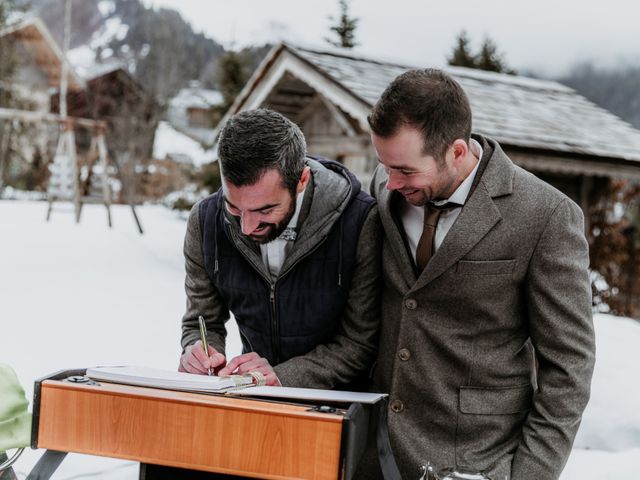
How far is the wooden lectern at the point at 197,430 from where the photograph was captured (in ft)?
5.08

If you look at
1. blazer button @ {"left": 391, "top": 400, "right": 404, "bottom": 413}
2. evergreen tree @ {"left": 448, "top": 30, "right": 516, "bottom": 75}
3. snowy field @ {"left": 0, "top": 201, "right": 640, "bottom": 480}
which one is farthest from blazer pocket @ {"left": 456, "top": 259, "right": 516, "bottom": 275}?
evergreen tree @ {"left": 448, "top": 30, "right": 516, "bottom": 75}

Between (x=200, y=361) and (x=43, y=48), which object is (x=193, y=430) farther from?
(x=43, y=48)

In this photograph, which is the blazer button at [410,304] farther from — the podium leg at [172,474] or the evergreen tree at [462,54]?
the evergreen tree at [462,54]

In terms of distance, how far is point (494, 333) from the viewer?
2.17 meters

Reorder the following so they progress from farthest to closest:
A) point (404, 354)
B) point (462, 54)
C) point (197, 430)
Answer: point (462, 54) < point (404, 354) < point (197, 430)

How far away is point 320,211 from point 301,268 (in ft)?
0.62

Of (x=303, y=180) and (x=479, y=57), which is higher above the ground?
(x=479, y=57)

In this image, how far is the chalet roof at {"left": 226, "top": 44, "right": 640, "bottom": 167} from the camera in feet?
22.6

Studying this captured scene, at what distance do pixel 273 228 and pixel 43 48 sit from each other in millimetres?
28558

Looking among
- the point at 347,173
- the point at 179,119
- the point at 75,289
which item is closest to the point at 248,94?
the point at 75,289

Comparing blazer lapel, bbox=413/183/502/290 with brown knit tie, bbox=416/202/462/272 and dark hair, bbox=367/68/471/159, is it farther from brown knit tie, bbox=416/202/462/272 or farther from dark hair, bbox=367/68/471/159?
dark hair, bbox=367/68/471/159

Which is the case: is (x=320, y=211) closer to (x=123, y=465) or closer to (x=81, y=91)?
(x=123, y=465)

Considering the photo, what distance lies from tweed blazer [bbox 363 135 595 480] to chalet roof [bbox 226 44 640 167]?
171 inches

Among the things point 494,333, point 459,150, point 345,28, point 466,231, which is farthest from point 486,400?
point 345,28
